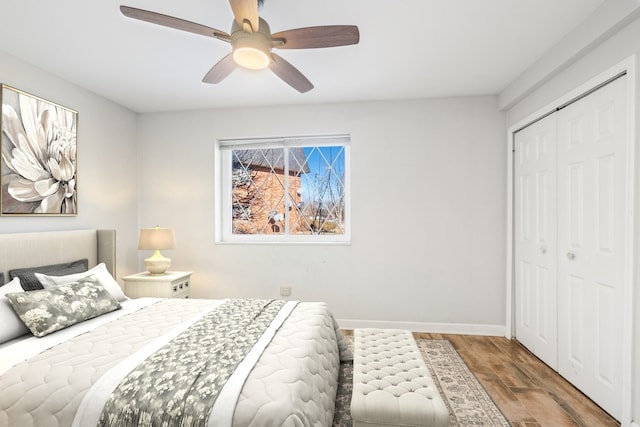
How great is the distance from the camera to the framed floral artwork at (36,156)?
2.46 meters

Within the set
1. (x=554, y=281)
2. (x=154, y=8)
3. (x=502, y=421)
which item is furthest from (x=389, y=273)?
(x=154, y=8)

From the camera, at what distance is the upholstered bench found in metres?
1.43

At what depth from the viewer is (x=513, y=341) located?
128 inches

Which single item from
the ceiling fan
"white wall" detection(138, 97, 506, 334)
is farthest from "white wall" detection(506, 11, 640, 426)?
the ceiling fan

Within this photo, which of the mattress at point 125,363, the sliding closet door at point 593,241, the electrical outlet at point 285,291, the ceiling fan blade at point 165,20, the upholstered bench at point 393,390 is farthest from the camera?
the electrical outlet at point 285,291

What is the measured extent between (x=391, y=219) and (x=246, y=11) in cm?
252

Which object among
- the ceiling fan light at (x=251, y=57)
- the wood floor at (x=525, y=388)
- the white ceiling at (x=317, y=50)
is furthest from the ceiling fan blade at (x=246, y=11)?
the wood floor at (x=525, y=388)

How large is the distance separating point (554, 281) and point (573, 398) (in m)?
0.82

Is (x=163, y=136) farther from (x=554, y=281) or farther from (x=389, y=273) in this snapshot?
(x=554, y=281)

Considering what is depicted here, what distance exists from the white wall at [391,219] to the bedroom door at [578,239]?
397 millimetres

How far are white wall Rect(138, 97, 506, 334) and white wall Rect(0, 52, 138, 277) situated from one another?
0.55 metres

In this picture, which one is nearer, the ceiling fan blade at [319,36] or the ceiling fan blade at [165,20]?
the ceiling fan blade at [165,20]

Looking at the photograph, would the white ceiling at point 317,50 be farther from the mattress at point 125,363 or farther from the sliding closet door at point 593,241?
the mattress at point 125,363

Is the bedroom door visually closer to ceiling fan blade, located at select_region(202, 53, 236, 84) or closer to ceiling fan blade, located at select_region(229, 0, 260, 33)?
ceiling fan blade, located at select_region(229, 0, 260, 33)
